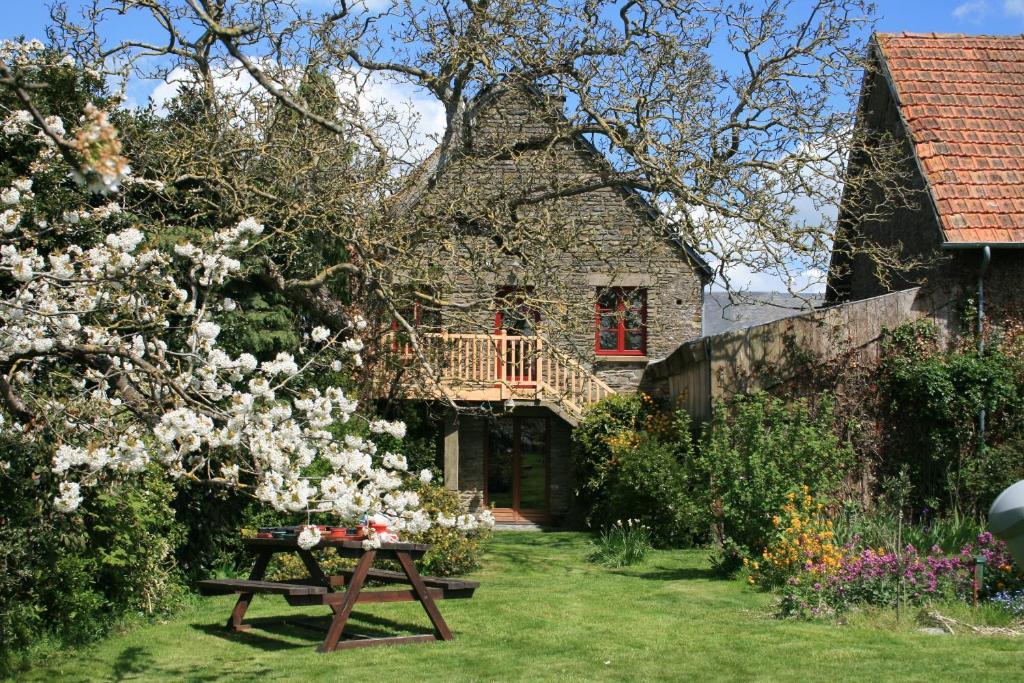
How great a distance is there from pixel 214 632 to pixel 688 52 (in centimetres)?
1074

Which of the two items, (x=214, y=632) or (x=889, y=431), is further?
(x=889, y=431)

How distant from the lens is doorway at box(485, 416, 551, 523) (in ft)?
73.9

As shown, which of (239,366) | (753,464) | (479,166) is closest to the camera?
(239,366)

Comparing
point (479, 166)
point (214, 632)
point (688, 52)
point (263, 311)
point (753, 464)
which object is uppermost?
point (688, 52)

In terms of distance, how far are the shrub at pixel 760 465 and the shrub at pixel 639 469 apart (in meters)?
2.02

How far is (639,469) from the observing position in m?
16.8

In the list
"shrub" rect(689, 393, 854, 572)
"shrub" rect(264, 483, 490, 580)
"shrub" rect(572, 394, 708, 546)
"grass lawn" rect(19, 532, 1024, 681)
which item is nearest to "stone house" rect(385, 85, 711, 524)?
"shrub" rect(572, 394, 708, 546)

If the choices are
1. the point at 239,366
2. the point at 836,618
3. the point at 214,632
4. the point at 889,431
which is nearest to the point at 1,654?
the point at 214,632

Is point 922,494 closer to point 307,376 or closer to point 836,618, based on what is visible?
point 836,618

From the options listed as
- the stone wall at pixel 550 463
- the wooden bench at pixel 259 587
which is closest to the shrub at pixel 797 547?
the wooden bench at pixel 259 587

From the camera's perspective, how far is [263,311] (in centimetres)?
1630

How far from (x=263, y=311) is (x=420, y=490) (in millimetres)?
3641

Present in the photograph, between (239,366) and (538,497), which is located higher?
(239,366)

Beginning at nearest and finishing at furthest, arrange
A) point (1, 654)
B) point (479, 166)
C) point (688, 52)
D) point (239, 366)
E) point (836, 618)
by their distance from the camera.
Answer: point (239, 366), point (1, 654), point (836, 618), point (688, 52), point (479, 166)
